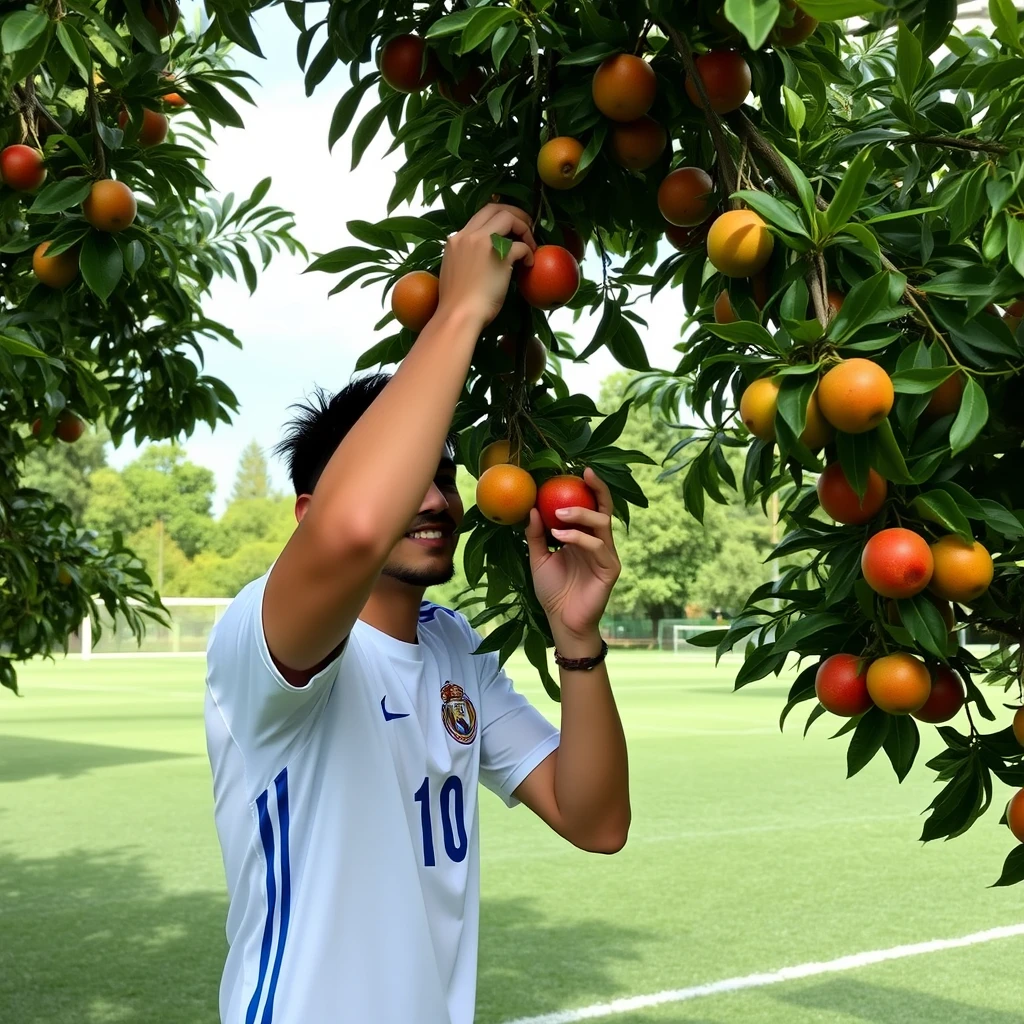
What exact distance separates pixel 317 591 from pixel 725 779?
12.3 metres

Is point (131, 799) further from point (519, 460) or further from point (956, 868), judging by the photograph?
point (519, 460)

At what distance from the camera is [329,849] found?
1970mm

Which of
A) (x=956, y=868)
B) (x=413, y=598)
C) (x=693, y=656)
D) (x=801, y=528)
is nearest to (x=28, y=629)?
(x=413, y=598)

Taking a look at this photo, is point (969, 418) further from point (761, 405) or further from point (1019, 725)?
point (1019, 725)

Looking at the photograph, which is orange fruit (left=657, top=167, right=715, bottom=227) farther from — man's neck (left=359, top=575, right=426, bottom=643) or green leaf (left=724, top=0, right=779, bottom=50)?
man's neck (left=359, top=575, right=426, bottom=643)

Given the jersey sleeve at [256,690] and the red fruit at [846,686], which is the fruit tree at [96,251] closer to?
the jersey sleeve at [256,690]

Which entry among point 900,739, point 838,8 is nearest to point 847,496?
point 900,739

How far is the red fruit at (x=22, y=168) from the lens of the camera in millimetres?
2514

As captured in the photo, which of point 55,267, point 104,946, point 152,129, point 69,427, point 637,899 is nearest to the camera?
point 55,267

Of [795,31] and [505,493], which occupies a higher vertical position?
[795,31]

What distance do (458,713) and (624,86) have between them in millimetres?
1271

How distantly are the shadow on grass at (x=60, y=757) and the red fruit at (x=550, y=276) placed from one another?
13178mm

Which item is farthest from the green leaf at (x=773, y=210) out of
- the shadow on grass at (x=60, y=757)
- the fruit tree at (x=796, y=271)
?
the shadow on grass at (x=60, y=757)

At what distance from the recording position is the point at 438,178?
188 cm
